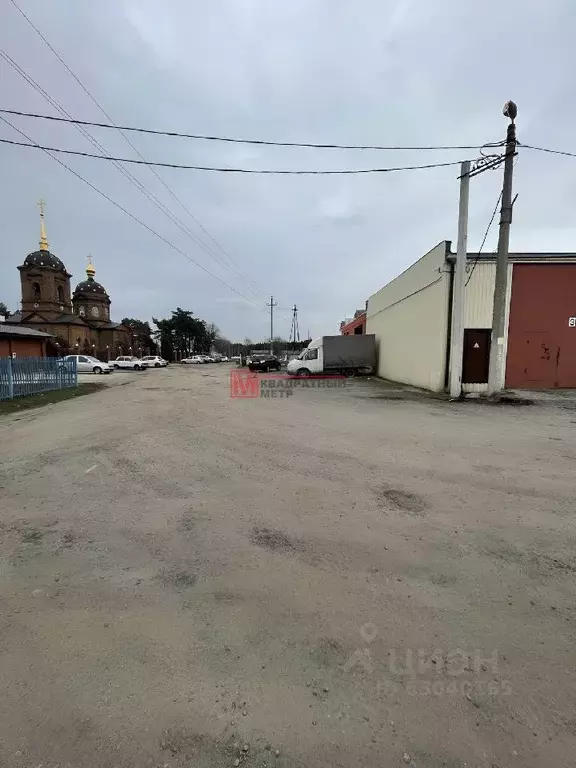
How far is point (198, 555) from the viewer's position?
3.35m

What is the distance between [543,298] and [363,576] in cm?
1639

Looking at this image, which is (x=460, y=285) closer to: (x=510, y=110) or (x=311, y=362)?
(x=510, y=110)

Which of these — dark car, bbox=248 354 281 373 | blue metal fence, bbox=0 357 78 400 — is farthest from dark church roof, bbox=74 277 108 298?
blue metal fence, bbox=0 357 78 400

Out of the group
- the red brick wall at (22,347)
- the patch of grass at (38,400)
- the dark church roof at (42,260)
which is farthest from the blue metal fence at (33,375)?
the dark church roof at (42,260)

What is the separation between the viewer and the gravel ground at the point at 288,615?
1.78 meters

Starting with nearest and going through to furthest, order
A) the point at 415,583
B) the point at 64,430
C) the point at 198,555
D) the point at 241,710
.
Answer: the point at 241,710
the point at 415,583
the point at 198,555
the point at 64,430

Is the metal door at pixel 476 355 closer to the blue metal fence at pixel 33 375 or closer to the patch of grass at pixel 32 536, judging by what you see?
the patch of grass at pixel 32 536

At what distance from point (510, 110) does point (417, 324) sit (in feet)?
28.2

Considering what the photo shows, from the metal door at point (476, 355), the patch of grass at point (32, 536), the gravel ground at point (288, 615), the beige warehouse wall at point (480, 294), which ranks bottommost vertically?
the patch of grass at point (32, 536)

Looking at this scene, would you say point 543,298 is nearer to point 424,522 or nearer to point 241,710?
point 424,522

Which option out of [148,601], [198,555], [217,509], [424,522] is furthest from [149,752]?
[424,522]

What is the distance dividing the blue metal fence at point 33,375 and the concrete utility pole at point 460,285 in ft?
52.5

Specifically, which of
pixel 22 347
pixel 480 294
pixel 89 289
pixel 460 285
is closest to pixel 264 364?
pixel 22 347

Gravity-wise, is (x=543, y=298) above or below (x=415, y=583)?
above
